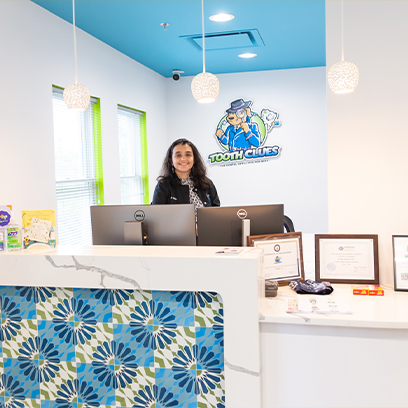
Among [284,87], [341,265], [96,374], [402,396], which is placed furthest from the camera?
[284,87]

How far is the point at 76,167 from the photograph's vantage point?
13.5 feet

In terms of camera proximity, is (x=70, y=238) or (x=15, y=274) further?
(x=70, y=238)

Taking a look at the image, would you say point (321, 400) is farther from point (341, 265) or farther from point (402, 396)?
point (341, 265)

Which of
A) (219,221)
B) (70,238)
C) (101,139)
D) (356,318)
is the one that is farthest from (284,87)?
(356,318)

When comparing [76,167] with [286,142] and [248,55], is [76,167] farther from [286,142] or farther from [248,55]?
[286,142]

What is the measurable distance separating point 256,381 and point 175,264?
54 cm

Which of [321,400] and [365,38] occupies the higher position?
[365,38]

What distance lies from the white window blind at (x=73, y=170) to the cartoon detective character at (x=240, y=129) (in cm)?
229

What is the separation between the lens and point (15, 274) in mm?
1862

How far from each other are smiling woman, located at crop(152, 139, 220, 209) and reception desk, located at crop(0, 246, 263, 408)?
135cm

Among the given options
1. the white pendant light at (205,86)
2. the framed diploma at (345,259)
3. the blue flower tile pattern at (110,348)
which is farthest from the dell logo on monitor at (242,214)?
the white pendant light at (205,86)

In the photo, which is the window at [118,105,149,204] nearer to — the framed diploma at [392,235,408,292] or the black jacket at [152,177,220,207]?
the black jacket at [152,177,220,207]

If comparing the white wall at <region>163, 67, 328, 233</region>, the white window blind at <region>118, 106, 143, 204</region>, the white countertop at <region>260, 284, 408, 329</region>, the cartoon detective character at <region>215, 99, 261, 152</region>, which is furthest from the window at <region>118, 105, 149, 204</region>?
the white countertop at <region>260, 284, 408, 329</region>

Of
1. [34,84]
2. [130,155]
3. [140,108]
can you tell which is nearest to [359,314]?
[34,84]
